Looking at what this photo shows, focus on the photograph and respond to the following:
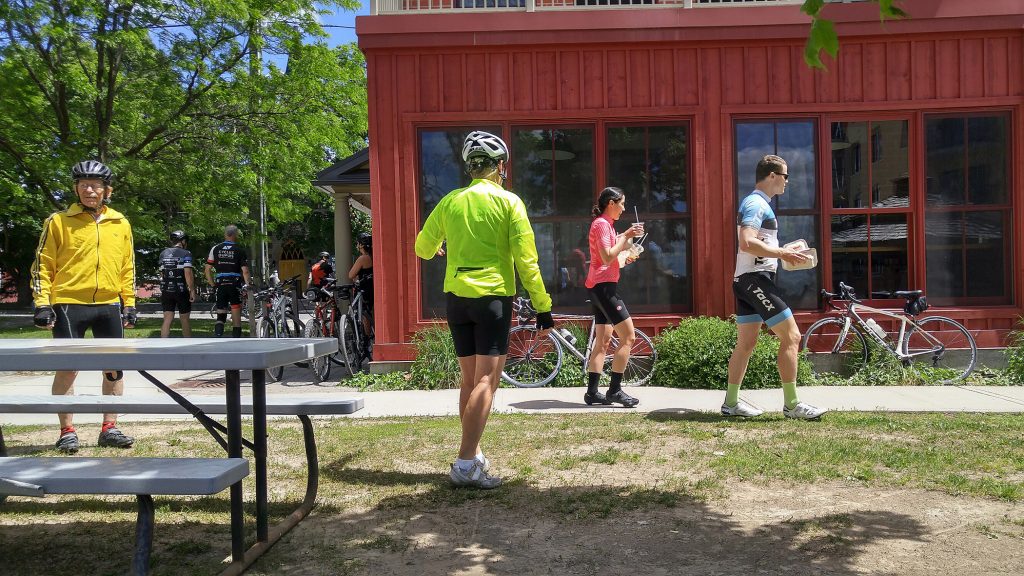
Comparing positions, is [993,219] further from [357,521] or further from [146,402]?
[146,402]

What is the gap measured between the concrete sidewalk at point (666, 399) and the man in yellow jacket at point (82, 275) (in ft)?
3.14

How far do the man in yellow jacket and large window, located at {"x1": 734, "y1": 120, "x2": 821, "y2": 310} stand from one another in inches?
249

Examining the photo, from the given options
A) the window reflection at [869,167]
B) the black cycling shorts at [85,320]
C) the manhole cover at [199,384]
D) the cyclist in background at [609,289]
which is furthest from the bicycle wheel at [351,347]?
the window reflection at [869,167]

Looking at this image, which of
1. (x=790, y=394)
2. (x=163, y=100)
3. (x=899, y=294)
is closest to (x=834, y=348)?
(x=899, y=294)

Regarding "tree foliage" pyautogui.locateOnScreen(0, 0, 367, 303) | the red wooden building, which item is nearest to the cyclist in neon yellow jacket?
the red wooden building

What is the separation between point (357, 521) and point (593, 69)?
248 inches

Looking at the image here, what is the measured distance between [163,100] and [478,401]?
569 inches

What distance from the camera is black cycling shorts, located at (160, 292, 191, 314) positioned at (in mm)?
12102

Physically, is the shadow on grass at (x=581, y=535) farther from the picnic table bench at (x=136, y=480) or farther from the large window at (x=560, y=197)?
the large window at (x=560, y=197)

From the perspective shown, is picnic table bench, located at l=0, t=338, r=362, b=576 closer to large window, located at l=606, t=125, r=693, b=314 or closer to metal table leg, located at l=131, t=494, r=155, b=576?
metal table leg, located at l=131, t=494, r=155, b=576

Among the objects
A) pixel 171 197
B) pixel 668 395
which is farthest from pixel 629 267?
pixel 171 197

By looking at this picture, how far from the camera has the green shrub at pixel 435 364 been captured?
26.8 ft

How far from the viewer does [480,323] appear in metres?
4.16

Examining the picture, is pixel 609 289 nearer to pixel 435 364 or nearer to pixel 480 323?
pixel 435 364
